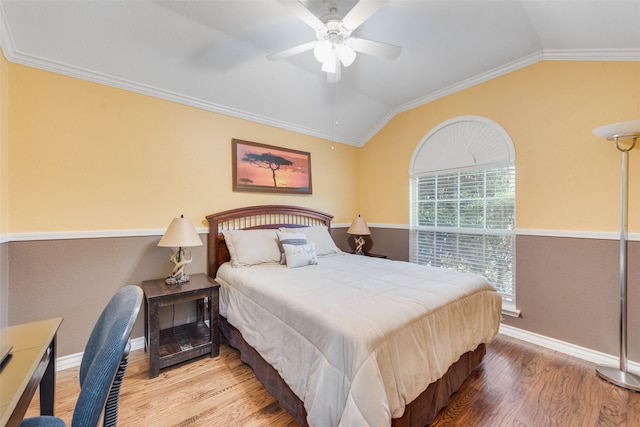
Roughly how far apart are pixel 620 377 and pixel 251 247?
3309 millimetres

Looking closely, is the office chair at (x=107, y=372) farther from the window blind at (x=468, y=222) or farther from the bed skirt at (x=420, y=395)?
the window blind at (x=468, y=222)

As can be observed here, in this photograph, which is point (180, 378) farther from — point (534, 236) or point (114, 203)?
point (534, 236)

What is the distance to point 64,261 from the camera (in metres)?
2.17

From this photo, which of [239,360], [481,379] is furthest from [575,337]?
[239,360]

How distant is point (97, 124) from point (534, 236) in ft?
14.4

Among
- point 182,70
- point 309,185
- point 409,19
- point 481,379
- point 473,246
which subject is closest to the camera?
point 481,379

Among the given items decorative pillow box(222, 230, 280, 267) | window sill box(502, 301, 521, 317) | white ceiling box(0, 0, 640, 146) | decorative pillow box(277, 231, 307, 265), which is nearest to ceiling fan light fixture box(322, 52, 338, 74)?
white ceiling box(0, 0, 640, 146)

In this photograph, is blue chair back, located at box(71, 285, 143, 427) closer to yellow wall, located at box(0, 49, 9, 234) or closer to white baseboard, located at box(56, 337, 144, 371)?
yellow wall, located at box(0, 49, 9, 234)

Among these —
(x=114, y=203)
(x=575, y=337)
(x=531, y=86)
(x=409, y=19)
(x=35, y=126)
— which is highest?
(x=409, y=19)

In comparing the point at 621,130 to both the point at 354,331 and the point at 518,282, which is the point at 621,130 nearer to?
the point at 518,282

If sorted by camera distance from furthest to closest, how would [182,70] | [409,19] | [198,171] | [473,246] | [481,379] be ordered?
1. [473,246]
2. [198,171]
3. [182,70]
4. [409,19]
5. [481,379]

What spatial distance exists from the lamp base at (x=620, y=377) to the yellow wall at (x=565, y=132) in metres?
1.16

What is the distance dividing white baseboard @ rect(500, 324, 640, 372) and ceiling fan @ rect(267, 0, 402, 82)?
300 cm

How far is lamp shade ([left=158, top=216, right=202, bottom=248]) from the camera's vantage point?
2293 millimetres
